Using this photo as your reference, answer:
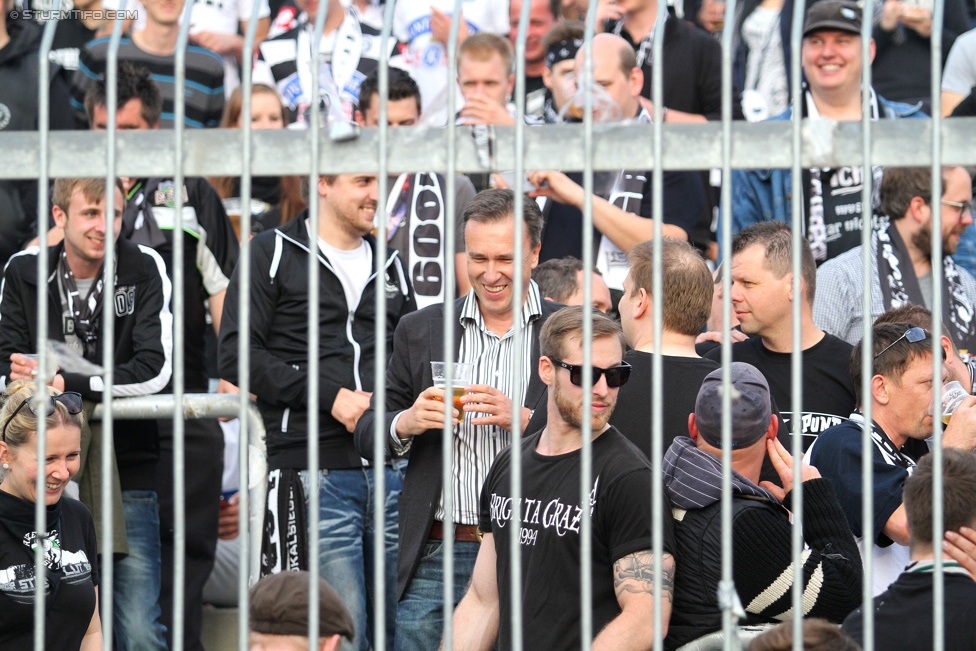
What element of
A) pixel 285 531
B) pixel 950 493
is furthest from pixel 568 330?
pixel 285 531

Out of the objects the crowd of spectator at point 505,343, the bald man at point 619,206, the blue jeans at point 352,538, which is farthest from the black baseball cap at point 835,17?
the blue jeans at point 352,538

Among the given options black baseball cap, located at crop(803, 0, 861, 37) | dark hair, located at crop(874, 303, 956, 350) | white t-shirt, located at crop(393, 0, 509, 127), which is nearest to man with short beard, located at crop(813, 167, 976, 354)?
dark hair, located at crop(874, 303, 956, 350)

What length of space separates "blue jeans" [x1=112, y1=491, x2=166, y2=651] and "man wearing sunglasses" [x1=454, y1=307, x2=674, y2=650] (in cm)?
211

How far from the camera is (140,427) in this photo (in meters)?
6.02

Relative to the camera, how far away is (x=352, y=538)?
18.3 feet

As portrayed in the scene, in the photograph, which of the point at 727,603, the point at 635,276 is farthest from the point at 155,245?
the point at 727,603

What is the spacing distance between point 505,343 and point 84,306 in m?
1.88

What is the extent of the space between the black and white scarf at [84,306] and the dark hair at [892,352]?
3.08 metres

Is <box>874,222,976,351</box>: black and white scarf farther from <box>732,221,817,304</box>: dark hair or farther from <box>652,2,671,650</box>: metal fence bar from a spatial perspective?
<box>652,2,671,650</box>: metal fence bar

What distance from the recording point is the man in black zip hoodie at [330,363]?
18.3 ft

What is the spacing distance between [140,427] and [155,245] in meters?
1.10

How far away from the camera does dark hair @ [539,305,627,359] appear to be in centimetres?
418

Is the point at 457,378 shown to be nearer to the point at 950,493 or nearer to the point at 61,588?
the point at 61,588

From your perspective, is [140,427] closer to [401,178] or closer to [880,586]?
[401,178]
